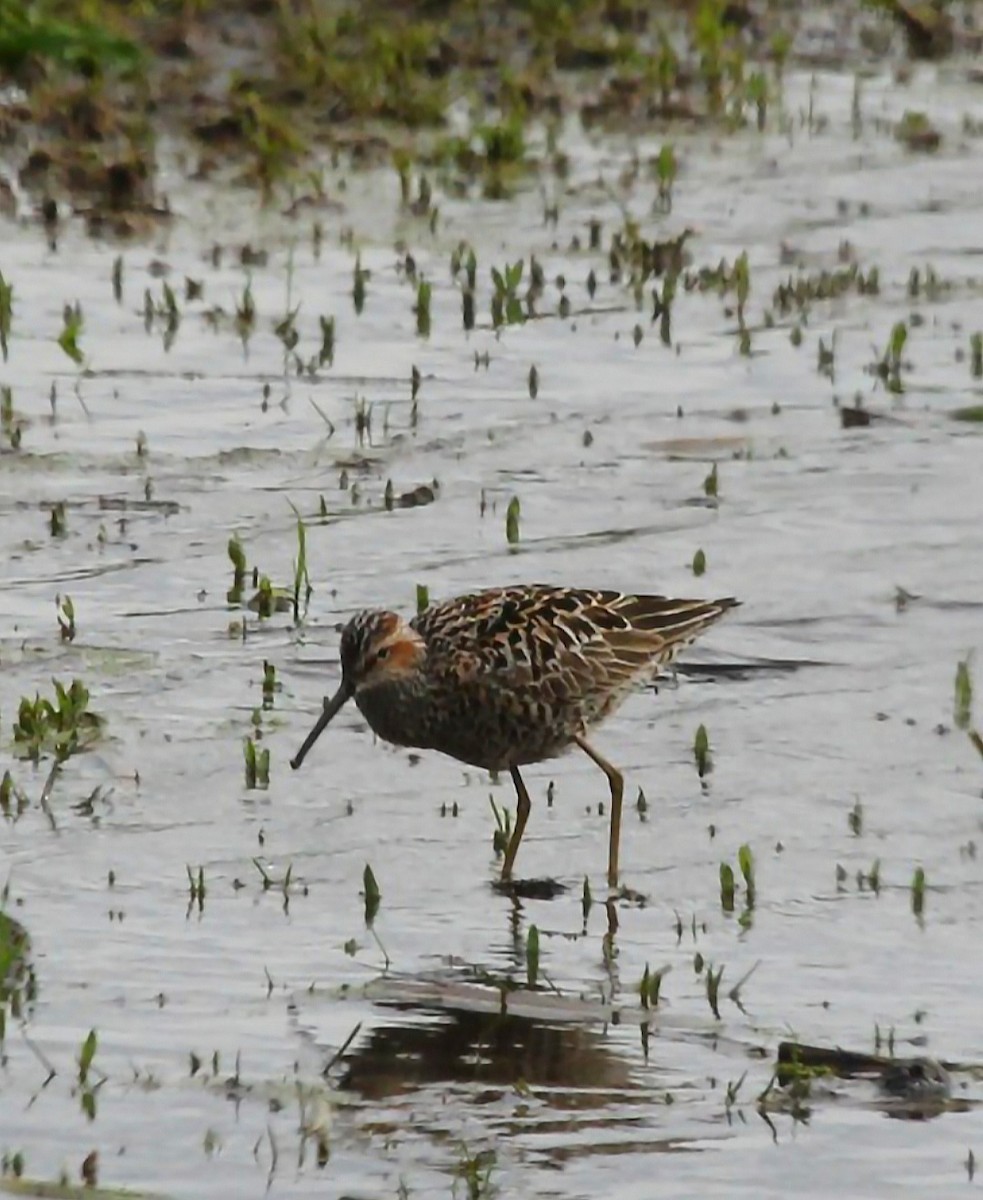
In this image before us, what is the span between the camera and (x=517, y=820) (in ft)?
30.8

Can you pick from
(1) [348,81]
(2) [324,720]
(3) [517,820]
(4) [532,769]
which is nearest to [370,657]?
(2) [324,720]

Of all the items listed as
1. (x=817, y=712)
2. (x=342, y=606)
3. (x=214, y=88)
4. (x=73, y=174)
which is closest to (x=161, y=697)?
(x=342, y=606)

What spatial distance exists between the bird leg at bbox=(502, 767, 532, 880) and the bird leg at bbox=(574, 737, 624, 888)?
0.22 m

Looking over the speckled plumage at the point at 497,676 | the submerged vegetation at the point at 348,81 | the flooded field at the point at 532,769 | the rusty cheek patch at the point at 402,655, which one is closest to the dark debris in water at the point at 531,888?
the flooded field at the point at 532,769

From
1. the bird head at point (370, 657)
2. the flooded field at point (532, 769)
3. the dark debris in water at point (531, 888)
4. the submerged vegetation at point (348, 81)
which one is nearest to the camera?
the flooded field at point (532, 769)

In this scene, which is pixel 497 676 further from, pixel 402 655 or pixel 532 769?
pixel 532 769

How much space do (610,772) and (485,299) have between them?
20.3 feet

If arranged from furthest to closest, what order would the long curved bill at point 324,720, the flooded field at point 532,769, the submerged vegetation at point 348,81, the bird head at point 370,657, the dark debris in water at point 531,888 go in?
the submerged vegetation at point 348,81 → the bird head at point 370,657 → the long curved bill at point 324,720 → the dark debris in water at point 531,888 → the flooded field at point 532,769

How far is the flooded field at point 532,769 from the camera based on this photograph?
7.46 metres

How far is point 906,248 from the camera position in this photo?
16938 mm

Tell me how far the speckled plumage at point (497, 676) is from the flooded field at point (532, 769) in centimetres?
26

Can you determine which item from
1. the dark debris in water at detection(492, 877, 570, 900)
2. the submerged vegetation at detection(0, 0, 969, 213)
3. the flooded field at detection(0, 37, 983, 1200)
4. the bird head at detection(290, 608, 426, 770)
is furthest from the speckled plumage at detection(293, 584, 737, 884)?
the submerged vegetation at detection(0, 0, 969, 213)

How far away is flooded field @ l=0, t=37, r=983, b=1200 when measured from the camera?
7.46 meters

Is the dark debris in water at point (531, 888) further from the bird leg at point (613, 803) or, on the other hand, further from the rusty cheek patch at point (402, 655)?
the rusty cheek patch at point (402, 655)
